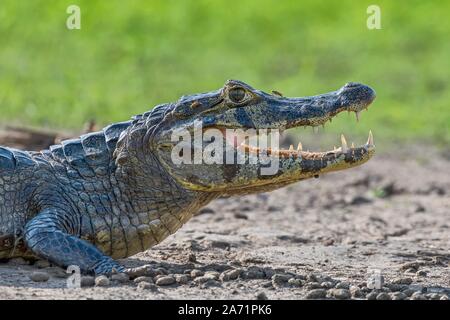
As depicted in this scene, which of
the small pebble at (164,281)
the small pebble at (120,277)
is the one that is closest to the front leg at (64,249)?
the small pebble at (120,277)

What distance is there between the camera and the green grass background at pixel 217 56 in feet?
47.1

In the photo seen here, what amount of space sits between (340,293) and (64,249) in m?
1.55

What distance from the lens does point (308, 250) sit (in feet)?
26.0

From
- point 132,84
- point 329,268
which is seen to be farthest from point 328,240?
point 132,84

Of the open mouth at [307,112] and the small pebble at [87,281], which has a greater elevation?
the open mouth at [307,112]

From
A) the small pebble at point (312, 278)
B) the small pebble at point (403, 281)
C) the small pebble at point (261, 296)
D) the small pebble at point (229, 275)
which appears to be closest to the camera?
the small pebble at point (261, 296)

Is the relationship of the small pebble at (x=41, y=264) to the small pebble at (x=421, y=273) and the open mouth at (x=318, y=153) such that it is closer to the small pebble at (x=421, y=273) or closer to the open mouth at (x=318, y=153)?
the open mouth at (x=318, y=153)

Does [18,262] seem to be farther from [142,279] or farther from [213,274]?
[213,274]

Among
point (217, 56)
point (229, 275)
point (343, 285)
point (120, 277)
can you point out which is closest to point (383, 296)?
point (343, 285)

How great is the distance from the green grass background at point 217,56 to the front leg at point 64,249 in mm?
6066

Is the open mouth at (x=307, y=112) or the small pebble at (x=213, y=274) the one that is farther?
the open mouth at (x=307, y=112)

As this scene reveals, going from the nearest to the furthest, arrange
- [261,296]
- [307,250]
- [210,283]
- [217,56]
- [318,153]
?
[261,296] < [210,283] < [318,153] < [307,250] < [217,56]

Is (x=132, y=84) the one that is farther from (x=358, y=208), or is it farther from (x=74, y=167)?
(x=74, y=167)

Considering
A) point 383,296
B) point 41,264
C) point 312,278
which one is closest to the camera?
point 383,296
